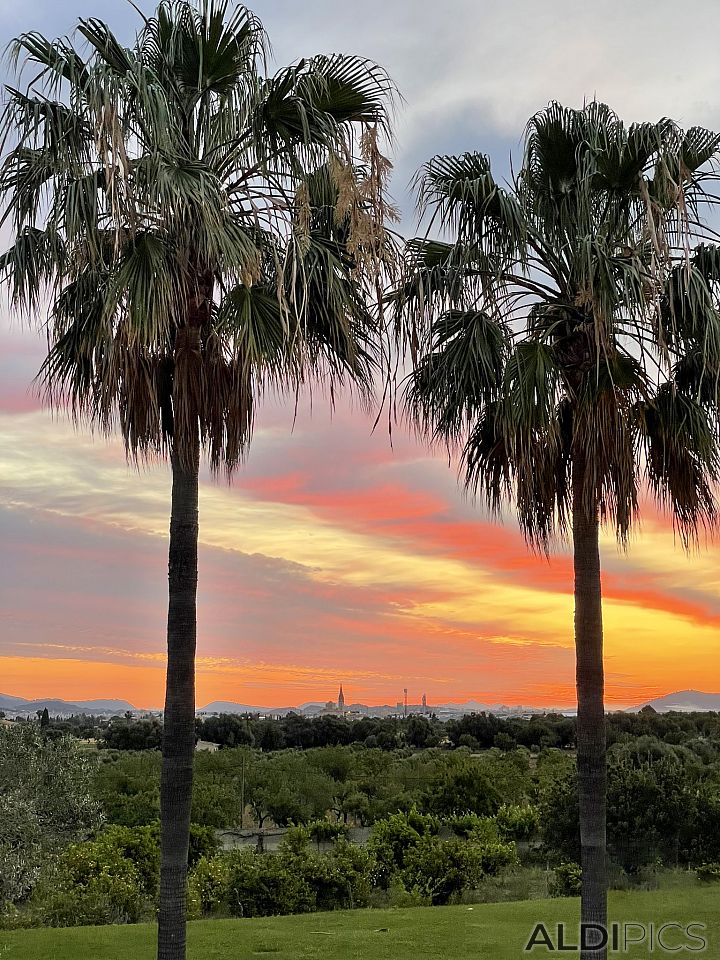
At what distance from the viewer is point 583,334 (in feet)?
29.6

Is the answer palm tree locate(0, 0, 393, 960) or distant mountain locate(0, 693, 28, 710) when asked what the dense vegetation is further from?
distant mountain locate(0, 693, 28, 710)

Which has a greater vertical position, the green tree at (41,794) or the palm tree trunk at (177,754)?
the palm tree trunk at (177,754)

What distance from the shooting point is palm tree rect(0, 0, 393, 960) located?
7836 millimetres

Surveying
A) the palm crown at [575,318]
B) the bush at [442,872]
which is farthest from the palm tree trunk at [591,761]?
the bush at [442,872]

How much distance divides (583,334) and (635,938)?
8.86 meters

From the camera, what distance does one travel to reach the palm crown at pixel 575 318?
8.57m

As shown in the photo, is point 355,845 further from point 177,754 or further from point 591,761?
point 177,754

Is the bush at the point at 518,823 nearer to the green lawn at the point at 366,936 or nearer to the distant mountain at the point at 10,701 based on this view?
the green lawn at the point at 366,936

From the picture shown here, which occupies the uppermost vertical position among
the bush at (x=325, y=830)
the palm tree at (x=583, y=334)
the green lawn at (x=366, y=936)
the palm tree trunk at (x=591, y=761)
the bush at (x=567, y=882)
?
the palm tree at (x=583, y=334)

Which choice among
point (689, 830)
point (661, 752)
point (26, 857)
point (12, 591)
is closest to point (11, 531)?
point (12, 591)

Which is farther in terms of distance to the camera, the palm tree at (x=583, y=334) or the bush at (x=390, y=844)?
the bush at (x=390, y=844)

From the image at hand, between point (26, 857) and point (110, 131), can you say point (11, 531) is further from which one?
point (110, 131)

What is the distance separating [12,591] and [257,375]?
19469 mm

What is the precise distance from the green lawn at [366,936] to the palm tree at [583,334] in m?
4.66
